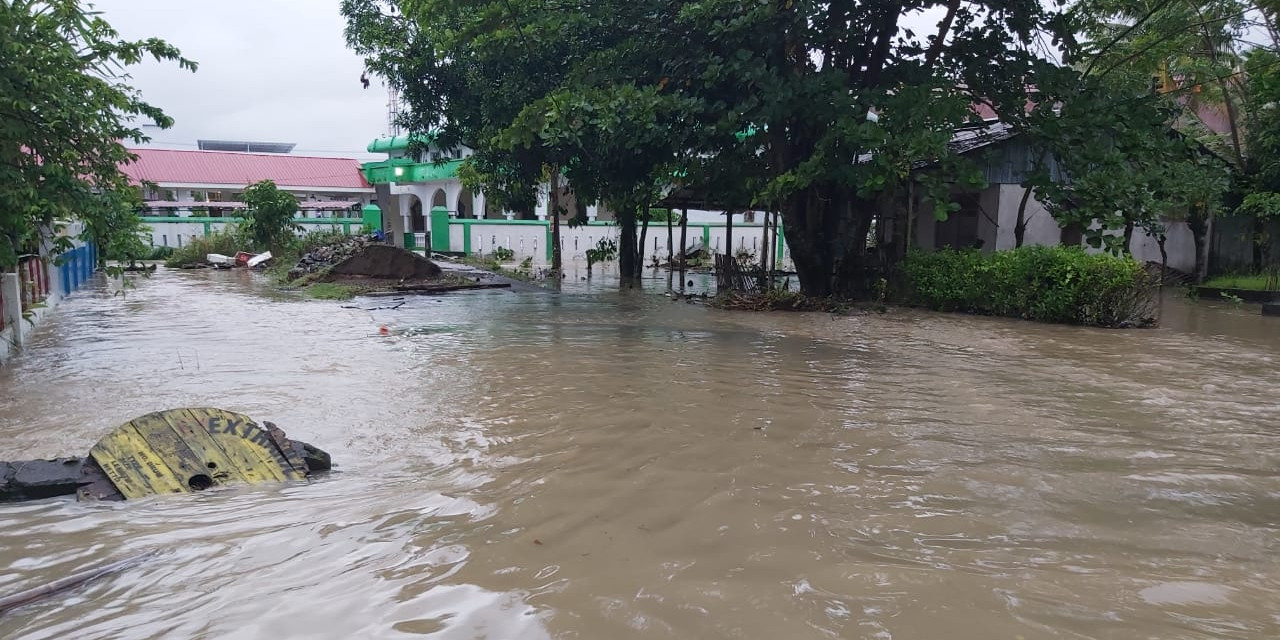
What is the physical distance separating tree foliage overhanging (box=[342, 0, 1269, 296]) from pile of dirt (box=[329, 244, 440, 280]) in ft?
12.0

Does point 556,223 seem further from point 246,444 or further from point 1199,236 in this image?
point 246,444

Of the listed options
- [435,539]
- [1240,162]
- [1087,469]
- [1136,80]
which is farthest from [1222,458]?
[1240,162]

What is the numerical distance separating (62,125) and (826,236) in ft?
36.3

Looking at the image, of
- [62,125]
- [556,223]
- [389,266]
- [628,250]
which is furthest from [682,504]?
[556,223]

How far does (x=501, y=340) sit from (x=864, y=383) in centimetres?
458

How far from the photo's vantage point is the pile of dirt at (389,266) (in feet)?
58.8

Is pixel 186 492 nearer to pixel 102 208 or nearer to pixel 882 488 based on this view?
pixel 882 488

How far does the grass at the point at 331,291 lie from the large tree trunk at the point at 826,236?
8.44m

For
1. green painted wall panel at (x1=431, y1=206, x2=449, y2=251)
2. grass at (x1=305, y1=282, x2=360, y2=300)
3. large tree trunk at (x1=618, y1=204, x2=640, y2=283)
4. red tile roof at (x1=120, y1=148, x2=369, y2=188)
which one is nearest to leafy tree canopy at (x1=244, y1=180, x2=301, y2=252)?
green painted wall panel at (x1=431, y1=206, x2=449, y2=251)

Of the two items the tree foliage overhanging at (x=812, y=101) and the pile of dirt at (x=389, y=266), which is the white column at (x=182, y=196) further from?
the tree foliage overhanging at (x=812, y=101)

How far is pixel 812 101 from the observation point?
38.5 feet

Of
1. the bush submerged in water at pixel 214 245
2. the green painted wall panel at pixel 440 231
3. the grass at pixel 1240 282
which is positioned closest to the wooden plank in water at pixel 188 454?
the grass at pixel 1240 282

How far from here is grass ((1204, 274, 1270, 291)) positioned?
1570 centimetres

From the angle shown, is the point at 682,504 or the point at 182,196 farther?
the point at 182,196
